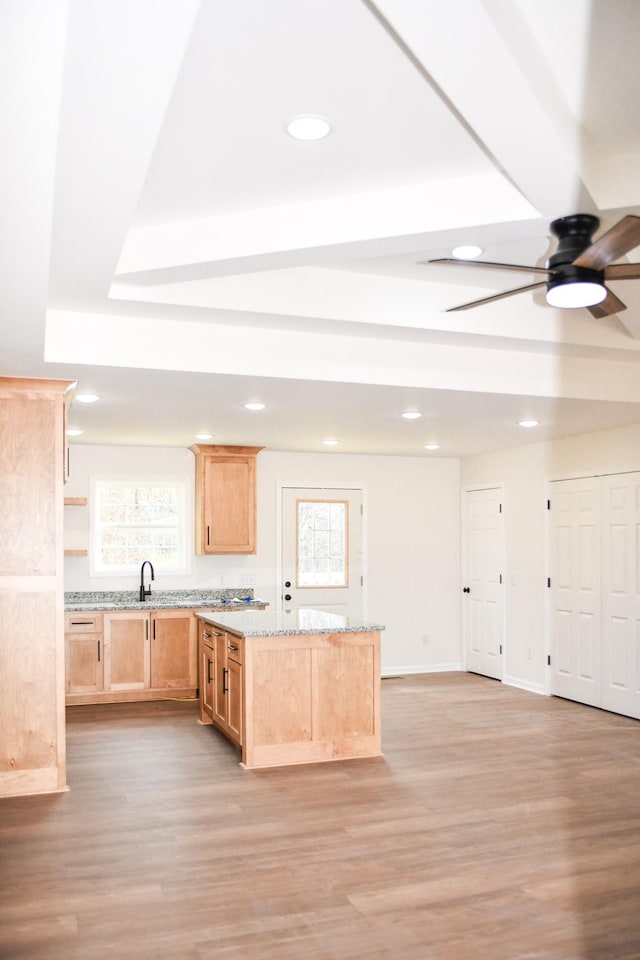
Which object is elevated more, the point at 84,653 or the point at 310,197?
the point at 310,197

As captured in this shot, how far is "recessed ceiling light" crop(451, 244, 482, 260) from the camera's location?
3.77 metres

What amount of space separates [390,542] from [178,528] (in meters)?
2.36

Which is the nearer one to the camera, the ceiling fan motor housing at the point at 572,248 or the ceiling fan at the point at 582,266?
the ceiling fan at the point at 582,266

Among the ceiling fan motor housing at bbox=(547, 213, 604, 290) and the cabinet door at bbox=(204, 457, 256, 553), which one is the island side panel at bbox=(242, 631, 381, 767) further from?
the ceiling fan motor housing at bbox=(547, 213, 604, 290)

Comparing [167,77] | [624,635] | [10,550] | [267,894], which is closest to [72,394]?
[10,550]

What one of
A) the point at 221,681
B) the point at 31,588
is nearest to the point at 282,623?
the point at 221,681

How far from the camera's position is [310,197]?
3396mm

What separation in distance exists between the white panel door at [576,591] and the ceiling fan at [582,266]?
14.3 feet

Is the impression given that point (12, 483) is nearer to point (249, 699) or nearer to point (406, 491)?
point (249, 699)

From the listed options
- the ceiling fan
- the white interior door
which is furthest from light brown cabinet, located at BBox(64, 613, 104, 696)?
the ceiling fan

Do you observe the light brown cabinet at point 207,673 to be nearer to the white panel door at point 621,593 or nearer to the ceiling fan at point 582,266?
the white panel door at point 621,593

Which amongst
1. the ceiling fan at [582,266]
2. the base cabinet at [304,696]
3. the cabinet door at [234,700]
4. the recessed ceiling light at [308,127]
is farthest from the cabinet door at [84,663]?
the recessed ceiling light at [308,127]

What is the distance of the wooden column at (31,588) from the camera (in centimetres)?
480

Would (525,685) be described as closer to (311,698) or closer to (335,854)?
(311,698)
